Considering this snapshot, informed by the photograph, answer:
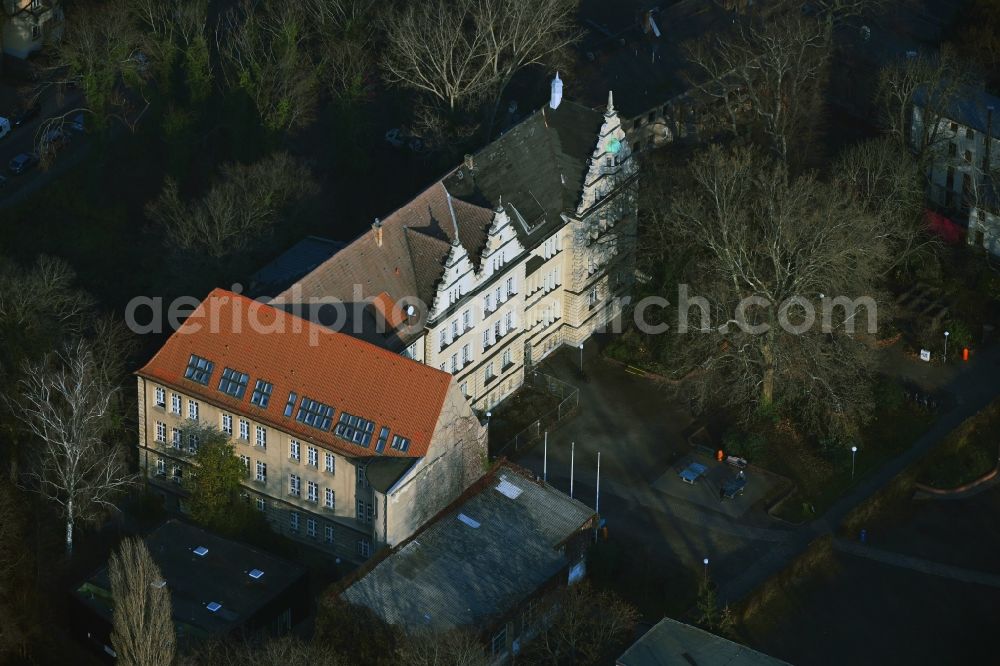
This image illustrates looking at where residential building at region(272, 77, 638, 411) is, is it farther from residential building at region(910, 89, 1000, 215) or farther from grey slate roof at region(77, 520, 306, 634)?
residential building at region(910, 89, 1000, 215)

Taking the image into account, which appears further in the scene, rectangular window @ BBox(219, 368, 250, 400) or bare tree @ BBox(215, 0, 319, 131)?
bare tree @ BBox(215, 0, 319, 131)

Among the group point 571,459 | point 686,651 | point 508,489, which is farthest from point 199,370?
point 686,651

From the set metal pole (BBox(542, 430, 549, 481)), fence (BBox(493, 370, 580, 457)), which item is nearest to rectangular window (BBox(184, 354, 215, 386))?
fence (BBox(493, 370, 580, 457))

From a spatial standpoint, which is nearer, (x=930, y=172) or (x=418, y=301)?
(x=418, y=301)

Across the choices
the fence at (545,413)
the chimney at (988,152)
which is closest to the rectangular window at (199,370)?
the fence at (545,413)

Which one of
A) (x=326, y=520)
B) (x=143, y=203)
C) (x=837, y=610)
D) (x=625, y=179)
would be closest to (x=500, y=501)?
(x=326, y=520)

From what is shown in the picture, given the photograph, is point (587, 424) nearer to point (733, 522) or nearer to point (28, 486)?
point (733, 522)

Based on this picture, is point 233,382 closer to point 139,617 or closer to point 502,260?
point 502,260
